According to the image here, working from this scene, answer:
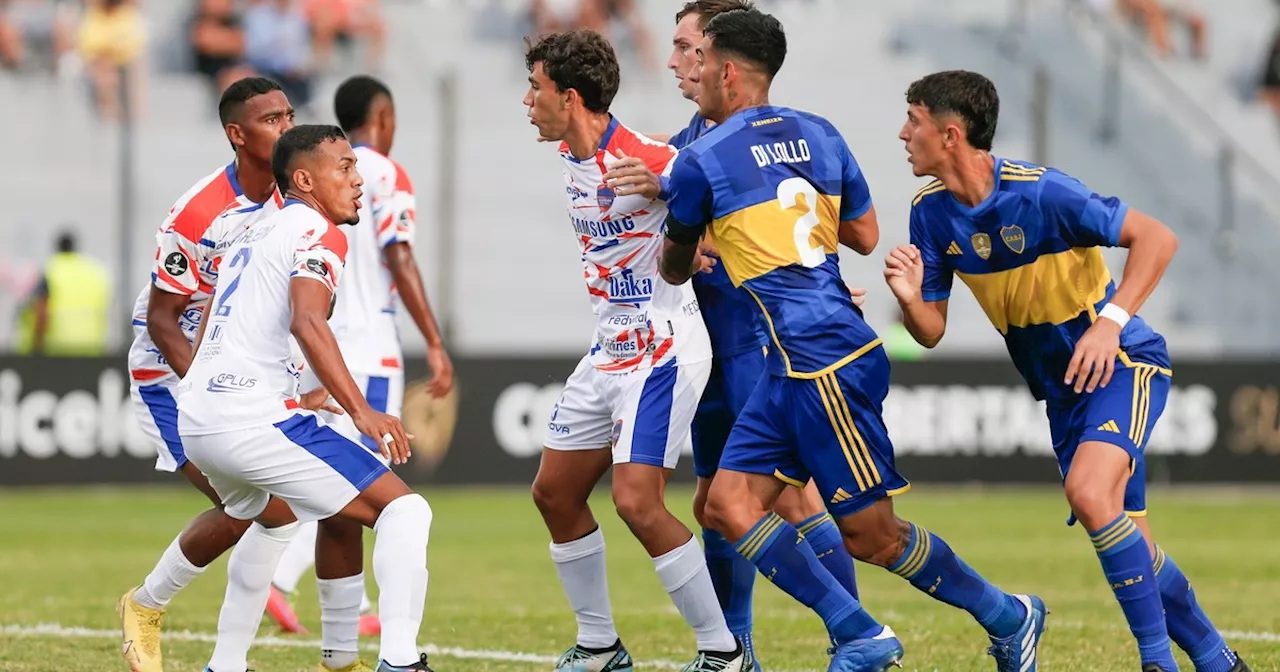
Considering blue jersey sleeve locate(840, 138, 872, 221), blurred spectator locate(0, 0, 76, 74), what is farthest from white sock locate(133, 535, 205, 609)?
blurred spectator locate(0, 0, 76, 74)

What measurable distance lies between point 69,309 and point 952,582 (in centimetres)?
1384

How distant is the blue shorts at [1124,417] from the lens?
6.62m

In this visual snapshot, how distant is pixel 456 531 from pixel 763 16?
9.25m

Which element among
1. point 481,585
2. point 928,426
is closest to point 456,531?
point 481,585

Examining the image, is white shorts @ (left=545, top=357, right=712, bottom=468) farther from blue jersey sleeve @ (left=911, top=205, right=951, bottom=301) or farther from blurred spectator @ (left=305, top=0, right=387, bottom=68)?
blurred spectator @ (left=305, top=0, right=387, bottom=68)

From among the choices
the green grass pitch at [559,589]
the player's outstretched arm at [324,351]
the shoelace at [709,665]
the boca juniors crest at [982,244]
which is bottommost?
the green grass pitch at [559,589]

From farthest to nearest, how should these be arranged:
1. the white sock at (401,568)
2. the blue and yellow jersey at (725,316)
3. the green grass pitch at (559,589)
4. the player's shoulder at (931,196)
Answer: the green grass pitch at (559,589) → the blue and yellow jersey at (725,316) → the player's shoulder at (931,196) → the white sock at (401,568)

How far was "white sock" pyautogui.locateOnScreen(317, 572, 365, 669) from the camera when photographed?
723 centimetres

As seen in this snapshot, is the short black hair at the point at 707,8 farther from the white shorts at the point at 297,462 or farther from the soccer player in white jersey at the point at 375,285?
the white shorts at the point at 297,462

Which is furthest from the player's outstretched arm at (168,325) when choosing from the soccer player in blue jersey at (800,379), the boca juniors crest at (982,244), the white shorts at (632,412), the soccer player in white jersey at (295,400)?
the boca juniors crest at (982,244)

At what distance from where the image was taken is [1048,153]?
67.6 ft

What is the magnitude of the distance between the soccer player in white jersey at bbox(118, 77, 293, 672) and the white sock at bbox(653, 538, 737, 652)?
1.66 m

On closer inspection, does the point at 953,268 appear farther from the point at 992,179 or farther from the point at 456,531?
the point at 456,531

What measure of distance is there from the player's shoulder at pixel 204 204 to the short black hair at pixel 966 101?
115 inches
